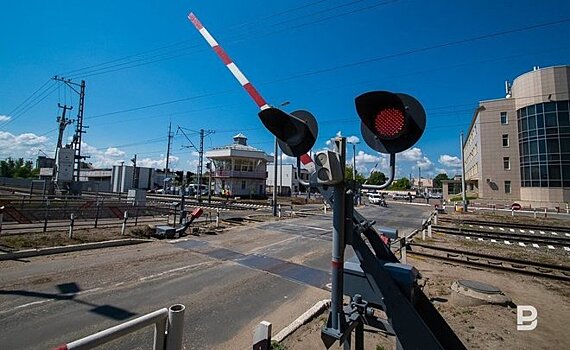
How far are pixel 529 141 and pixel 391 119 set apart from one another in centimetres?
5305

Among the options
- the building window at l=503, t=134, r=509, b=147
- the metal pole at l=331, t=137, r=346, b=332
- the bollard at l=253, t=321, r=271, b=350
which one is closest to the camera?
the metal pole at l=331, t=137, r=346, b=332

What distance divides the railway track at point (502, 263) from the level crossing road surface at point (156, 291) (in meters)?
4.49

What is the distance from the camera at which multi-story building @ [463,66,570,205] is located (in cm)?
3788

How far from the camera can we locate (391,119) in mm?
2322

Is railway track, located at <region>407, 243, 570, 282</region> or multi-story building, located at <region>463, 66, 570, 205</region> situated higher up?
multi-story building, located at <region>463, 66, 570, 205</region>

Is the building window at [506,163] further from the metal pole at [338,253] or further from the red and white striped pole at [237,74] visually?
→ the metal pole at [338,253]

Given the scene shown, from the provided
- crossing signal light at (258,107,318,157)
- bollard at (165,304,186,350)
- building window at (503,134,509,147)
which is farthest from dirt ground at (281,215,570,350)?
building window at (503,134,509,147)

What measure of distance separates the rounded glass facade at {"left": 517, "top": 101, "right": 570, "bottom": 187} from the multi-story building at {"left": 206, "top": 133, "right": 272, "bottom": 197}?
42917 millimetres

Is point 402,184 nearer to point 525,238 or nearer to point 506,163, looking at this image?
point 506,163

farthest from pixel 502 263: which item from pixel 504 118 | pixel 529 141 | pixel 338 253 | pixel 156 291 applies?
pixel 504 118

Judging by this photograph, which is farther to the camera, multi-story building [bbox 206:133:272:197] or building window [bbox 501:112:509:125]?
multi-story building [bbox 206:133:272:197]

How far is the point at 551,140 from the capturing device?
38562 mm

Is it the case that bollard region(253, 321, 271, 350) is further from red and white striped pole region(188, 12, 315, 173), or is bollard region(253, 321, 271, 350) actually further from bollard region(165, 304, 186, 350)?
red and white striped pole region(188, 12, 315, 173)

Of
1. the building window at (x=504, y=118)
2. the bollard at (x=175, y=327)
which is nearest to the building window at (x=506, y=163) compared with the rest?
the building window at (x=504, y=118)
